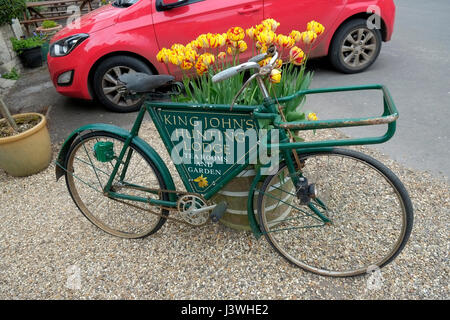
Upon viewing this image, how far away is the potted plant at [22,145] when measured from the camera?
10.3 ft

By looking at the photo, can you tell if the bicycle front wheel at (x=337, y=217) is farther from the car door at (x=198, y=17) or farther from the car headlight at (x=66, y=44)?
the car headlight at (x=66, y=44)

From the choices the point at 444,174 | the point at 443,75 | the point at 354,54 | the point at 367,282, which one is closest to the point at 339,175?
the point at 367,282

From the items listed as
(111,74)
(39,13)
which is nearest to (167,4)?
(111,74)

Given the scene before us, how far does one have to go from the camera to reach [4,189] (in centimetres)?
323

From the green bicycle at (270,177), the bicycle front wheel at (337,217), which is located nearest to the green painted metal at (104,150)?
the green bicycle at (270,177)

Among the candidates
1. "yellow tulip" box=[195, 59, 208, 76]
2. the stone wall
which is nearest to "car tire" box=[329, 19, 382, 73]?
"yellow tulip" box=[195, 59, 208, 76]

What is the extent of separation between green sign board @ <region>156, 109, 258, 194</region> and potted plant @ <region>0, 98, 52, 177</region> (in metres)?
1.91

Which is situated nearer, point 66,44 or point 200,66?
point 200,66

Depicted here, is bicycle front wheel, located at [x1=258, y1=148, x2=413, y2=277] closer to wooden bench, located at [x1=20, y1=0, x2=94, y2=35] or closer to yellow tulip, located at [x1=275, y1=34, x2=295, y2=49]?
yellow tulip, located at [x1=275, y1=34, x2=295, y2=49]

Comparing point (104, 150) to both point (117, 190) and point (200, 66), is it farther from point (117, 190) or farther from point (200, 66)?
point (200, 66)

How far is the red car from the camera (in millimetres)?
4023

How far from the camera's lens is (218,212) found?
2084 mm

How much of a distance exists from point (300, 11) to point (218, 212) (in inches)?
131

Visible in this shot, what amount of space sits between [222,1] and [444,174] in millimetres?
3121
